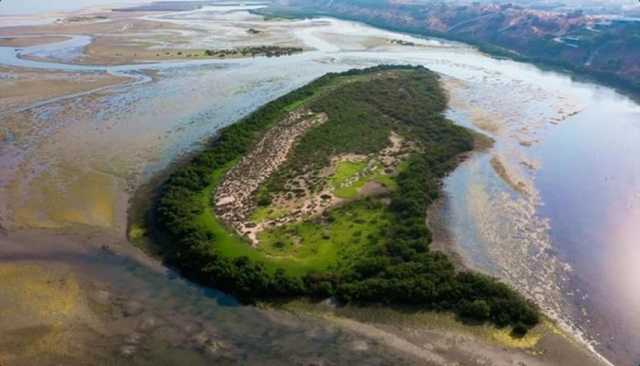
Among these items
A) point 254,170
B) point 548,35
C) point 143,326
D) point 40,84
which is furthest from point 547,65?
point 143,326

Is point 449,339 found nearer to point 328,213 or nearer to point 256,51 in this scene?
point 328,213

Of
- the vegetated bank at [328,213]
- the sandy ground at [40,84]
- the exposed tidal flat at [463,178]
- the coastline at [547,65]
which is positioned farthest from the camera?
the coastline at [547,65]

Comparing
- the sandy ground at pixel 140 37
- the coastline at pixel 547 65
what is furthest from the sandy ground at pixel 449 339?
the sandy ground at pixel 140 37

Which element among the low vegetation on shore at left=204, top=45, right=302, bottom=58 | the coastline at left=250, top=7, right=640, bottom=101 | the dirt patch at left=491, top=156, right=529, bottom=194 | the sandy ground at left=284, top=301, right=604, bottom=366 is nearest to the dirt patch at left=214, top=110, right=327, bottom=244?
the sandy ground at left=284, top=301, right=604, bottom=366

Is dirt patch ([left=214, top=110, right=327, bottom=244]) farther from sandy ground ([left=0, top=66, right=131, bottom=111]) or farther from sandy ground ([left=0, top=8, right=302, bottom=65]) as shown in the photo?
sandy ground ([left=0, top=8, right=302, bottom=65])

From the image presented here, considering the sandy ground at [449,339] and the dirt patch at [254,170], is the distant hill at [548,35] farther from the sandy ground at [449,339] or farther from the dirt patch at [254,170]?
the sandy ground at [449,339]

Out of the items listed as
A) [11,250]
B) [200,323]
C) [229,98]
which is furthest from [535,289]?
[229,98]
